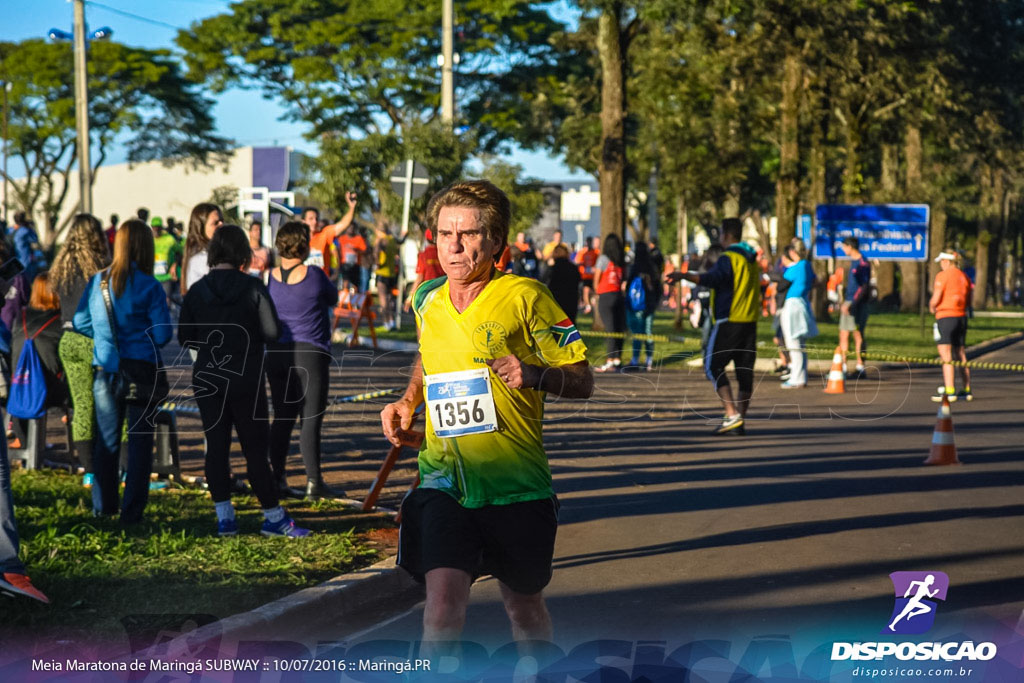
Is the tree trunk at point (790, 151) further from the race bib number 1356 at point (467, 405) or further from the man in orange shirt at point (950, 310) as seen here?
the race bib number 1356 at point (467, 405)

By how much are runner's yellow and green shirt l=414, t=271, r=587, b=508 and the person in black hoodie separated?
3.33 meters

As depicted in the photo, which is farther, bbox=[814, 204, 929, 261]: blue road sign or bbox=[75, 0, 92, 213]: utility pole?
bbox=[75, 0, 92, 213]: utility pole

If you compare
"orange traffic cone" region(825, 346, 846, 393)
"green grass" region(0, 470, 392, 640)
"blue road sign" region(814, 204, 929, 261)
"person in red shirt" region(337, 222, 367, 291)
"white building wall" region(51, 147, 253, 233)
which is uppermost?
"white building wall" region(51, 147, 253, 233)

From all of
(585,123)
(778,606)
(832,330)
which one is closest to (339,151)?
(585,123)

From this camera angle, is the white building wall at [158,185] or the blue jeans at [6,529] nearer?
the blue jeans at [6,529]

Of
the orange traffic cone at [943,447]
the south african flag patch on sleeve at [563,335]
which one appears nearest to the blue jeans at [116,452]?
the south african flag patch on sleeve at [563,335]

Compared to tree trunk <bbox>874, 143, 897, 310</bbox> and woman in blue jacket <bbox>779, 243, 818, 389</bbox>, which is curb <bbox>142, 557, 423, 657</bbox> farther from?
tree trunk <bbox>874, 143, 897, 310</bbox>

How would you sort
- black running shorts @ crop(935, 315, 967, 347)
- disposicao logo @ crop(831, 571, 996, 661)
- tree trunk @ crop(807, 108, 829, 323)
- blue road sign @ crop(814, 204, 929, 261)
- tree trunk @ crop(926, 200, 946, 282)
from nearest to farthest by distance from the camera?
disposicao logo @ crop(831, 571, 996, 661), black running shorts @ crop(935, 315, 967, 347), blue road sign @ crop(814, 204, 929, 261), tree trunk @ crop(807, 108, 829, 323), tree trunk @ crop(926, 200, 946, 282)

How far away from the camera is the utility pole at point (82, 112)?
26.6 metres

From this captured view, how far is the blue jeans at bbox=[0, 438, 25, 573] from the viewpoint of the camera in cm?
588

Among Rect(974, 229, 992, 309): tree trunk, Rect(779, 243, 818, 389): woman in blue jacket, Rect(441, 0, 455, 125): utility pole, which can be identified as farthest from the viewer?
Rect(974, 229, 992, 309): tree trunk

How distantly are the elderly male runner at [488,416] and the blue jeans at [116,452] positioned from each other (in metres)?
3.89

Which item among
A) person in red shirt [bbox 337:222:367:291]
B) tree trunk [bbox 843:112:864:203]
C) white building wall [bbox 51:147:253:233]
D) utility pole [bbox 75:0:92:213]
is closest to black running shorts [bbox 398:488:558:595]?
person in red shirt [bbox 337:222:367:291]

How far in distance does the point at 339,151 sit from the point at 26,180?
23.0 metres
